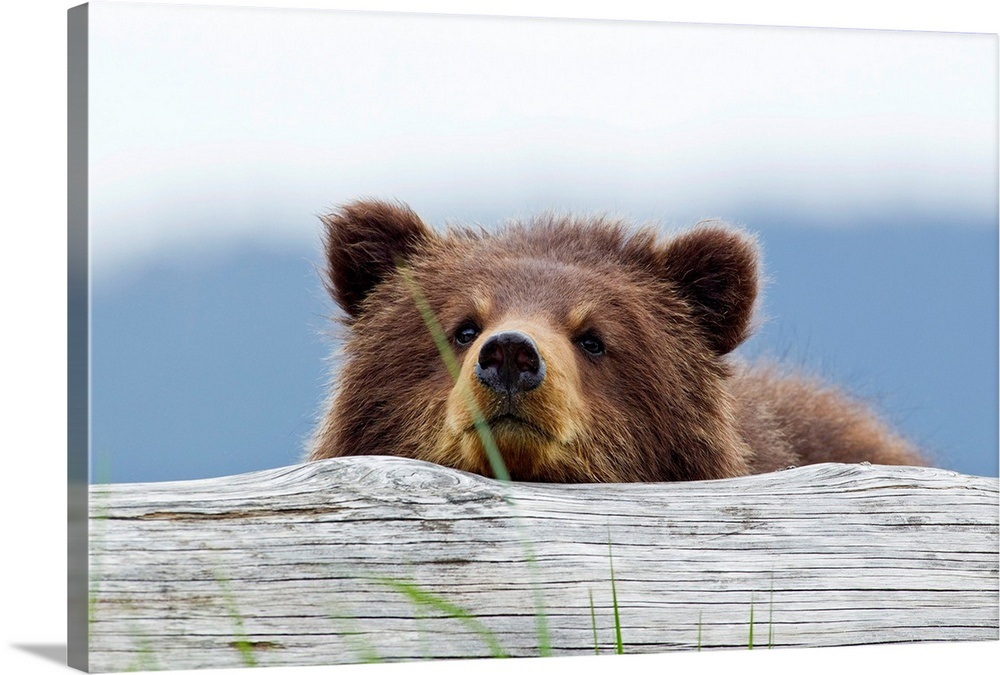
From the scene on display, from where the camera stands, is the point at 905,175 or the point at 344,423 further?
the point at 905,175

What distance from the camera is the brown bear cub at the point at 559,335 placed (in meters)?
5.69

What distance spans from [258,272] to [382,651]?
1564 mm

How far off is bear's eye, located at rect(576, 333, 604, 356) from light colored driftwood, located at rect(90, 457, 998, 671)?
1.81ft

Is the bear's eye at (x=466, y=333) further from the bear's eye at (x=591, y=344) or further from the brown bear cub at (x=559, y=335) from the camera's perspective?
the bear's eye at (x=591, y=344)

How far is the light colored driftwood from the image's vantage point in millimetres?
5281

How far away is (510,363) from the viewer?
537 cm

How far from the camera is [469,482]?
5531 millimetres

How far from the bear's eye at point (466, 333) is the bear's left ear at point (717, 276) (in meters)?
0.92

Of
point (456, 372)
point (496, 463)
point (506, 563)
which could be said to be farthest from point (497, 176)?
point (506, 563)

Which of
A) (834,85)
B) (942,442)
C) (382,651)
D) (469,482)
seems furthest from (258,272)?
(942,442)

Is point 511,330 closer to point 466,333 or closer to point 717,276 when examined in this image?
point 466,333

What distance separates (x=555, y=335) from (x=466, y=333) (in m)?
0.39

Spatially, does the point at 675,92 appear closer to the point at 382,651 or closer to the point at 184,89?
the point at 184,89

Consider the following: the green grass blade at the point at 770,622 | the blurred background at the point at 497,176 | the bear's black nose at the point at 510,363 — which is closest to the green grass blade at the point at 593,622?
the green grass blade at the point at 770,622
